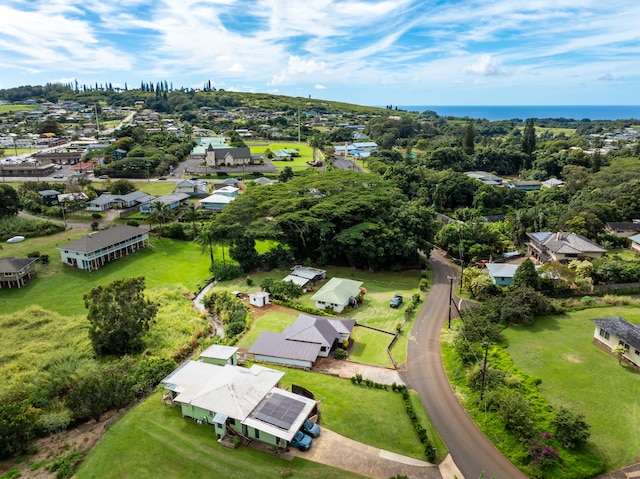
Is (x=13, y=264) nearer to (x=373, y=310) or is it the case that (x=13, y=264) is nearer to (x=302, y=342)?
(x=302, y=342)

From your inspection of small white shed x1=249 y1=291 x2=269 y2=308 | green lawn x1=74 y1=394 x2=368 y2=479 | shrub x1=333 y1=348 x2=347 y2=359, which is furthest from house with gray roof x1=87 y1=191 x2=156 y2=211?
green lawn x1=74 y1=394 x2=368 y2=479

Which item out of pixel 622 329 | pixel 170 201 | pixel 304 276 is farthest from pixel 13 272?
pixel 622 329

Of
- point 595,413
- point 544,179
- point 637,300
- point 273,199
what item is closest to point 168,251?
point 273,199

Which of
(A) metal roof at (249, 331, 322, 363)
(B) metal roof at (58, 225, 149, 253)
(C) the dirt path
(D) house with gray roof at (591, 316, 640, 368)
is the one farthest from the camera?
(B) metal roof at (58, 225, 149, 253)

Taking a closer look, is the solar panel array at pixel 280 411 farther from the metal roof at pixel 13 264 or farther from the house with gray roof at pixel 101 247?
the metal roof at pixel 13 264

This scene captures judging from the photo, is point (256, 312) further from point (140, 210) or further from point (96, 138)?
point (96, 138)

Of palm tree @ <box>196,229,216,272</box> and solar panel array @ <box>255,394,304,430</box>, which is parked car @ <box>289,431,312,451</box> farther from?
palm tree @ <box>196,229,216,272</box>
